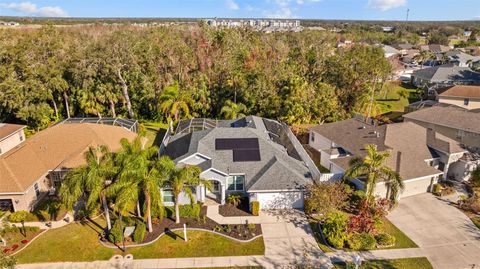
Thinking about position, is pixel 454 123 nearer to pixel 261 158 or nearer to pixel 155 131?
pixel 261 158

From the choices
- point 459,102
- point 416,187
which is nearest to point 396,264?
point 416,187

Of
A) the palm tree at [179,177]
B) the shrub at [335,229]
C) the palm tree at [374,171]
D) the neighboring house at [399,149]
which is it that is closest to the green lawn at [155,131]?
the palm tree at [179,177]

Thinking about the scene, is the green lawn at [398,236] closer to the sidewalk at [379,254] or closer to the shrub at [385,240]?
the shrub at [385,240]

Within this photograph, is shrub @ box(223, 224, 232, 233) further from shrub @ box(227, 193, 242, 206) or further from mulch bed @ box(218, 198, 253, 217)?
shrub @ box(227, 193, 242, 206)

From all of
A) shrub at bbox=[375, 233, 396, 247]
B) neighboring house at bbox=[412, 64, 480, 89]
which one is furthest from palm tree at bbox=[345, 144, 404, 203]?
neighboring house at bbox=[412, 64, 480, 89]

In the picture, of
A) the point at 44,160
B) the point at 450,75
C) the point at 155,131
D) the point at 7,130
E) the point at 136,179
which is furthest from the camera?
the point at 450,75
